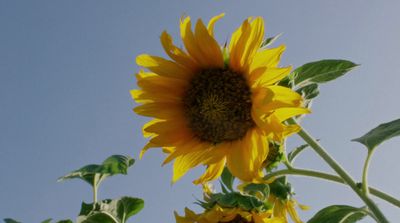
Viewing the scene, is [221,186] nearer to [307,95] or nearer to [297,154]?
[297,154]

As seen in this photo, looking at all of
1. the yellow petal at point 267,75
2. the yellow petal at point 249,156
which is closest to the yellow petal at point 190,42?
the yellow petal at point 267,75

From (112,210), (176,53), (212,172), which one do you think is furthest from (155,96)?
(112,210)

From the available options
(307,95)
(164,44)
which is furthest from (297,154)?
(164,44)

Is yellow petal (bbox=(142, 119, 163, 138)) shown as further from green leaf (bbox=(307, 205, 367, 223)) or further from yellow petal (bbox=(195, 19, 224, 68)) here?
green leaf (bbox=(307, 205, 367, 223))

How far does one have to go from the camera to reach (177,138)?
262 cm

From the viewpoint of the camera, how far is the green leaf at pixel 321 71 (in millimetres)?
2338

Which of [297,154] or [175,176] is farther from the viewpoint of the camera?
[297,154]

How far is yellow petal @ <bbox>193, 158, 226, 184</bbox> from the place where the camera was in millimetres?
2389

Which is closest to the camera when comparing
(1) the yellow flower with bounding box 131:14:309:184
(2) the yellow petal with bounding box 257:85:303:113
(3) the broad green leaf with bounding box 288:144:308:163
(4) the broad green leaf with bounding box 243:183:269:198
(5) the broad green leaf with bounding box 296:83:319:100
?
(2) the yellow petal with bounding box 257:85:303:113

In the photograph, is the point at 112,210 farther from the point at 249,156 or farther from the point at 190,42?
the point at 190,42

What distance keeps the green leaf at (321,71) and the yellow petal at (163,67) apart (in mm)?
630

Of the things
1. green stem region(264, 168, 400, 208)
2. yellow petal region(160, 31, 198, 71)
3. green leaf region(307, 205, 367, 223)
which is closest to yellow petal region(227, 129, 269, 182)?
green stem region(264, 168, 400, 208)

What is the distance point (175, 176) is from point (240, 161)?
1.12 feet

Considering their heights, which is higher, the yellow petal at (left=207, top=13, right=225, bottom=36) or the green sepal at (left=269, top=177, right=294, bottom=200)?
the yellow petal at (left=207, top=13, right=225, bottom=36)
